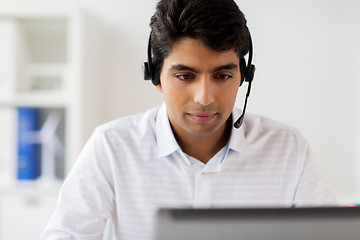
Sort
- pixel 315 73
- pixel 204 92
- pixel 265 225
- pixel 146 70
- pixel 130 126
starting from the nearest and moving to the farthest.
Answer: pixel 265 225, pixel 204 92, pixel 146 70, pixel 130 126, pixel 315 73

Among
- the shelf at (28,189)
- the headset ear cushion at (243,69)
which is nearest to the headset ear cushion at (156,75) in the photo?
the headset ear cushion at (243,69)

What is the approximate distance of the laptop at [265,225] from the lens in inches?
18.3

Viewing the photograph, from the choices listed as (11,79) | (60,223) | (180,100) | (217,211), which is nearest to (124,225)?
(60,223)

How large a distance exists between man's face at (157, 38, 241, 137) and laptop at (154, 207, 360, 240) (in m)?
0.53

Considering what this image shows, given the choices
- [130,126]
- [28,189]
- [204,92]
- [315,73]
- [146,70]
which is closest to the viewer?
[204,92]

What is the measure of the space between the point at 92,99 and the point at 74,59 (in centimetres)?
27

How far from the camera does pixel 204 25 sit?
991 mm

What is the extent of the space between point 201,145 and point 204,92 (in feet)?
0.89

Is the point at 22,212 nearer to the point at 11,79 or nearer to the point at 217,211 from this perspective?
the point at 11,79

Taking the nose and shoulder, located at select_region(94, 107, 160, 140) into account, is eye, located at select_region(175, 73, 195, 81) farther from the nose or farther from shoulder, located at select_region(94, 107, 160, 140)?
shoulder, located at select_region(94, 107, 160, 140)

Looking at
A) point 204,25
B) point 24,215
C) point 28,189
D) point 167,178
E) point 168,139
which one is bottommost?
point 24,215

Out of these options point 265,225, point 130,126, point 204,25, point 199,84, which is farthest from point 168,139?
point 265,225

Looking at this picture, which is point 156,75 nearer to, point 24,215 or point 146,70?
point 146,70

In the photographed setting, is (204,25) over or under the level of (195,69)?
over
